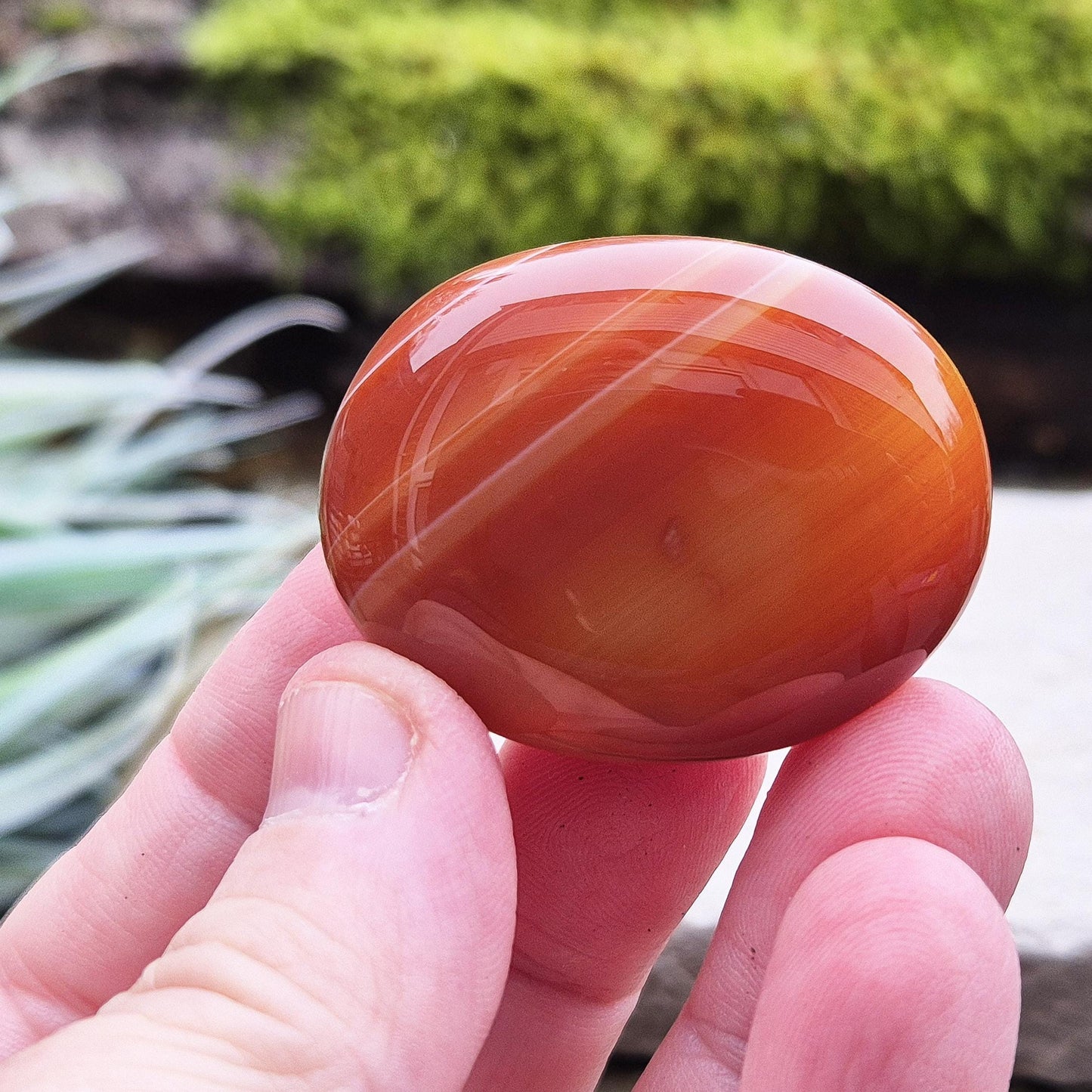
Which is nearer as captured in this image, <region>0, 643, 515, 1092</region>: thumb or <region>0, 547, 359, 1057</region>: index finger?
<region>0, 643, 515, 1092</region>: thumb

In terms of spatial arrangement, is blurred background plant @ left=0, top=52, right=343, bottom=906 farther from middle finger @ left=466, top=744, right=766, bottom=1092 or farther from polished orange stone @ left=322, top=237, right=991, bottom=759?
polished orange stone @ left=322, top=237, right=991, bottom=759

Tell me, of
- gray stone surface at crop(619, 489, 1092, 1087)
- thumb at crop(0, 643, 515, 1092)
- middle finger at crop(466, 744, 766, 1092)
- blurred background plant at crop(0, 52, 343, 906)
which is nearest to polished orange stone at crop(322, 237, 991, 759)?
thumb at crop(0, 643, 515, 1092)

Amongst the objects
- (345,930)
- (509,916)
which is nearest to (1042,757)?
(509,916)

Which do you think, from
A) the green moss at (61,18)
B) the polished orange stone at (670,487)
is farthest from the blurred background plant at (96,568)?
the polished orange stone at (670,487)

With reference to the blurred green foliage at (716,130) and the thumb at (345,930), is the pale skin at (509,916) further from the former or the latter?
the blurred green foliage at (716,130)

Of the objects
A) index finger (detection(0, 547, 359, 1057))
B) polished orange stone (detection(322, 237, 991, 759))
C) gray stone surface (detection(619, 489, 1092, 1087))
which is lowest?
gray stone surface (detection(619, 489, 1092, 1087))

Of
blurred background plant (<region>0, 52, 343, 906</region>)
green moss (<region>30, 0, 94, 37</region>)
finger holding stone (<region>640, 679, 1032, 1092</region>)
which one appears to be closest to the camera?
finger holding stone (<region>640, 679, 1032, 1092</region>)
